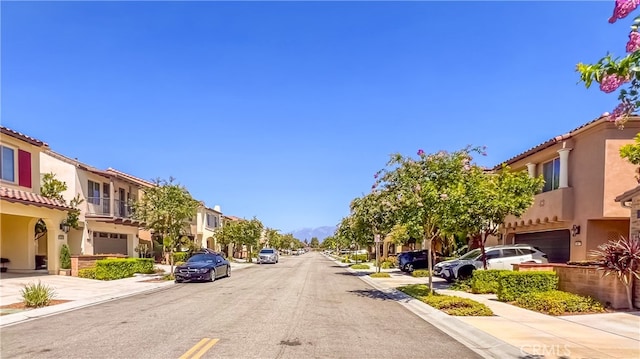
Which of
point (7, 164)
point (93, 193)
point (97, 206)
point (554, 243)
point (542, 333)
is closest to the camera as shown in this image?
point (542, 333)

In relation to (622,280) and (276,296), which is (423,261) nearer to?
(276,296)

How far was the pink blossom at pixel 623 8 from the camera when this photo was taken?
3887 millimetres

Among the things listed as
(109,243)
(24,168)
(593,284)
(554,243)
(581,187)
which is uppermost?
(24,168)

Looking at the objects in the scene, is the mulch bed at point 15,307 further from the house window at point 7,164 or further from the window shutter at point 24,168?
the window shutter at point 24,168

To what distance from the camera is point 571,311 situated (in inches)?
495

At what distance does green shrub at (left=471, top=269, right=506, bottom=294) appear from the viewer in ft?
57.7

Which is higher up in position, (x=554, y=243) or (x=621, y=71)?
(x=621, y=71)

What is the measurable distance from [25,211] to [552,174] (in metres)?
24.8

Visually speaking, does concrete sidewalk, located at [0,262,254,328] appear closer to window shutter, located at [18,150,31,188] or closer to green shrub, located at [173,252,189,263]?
window shutter, located at [18,150,31,188]

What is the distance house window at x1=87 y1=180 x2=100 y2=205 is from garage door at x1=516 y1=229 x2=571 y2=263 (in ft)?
85.0

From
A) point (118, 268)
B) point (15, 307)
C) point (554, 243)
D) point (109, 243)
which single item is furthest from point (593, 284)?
point (109, 243)

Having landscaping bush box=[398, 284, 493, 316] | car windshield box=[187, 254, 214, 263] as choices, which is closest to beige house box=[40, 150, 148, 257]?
car windshield box=[187, 254, 214, 263]

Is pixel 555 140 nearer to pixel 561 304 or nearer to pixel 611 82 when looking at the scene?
pixel 561 304

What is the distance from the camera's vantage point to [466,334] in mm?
9984
